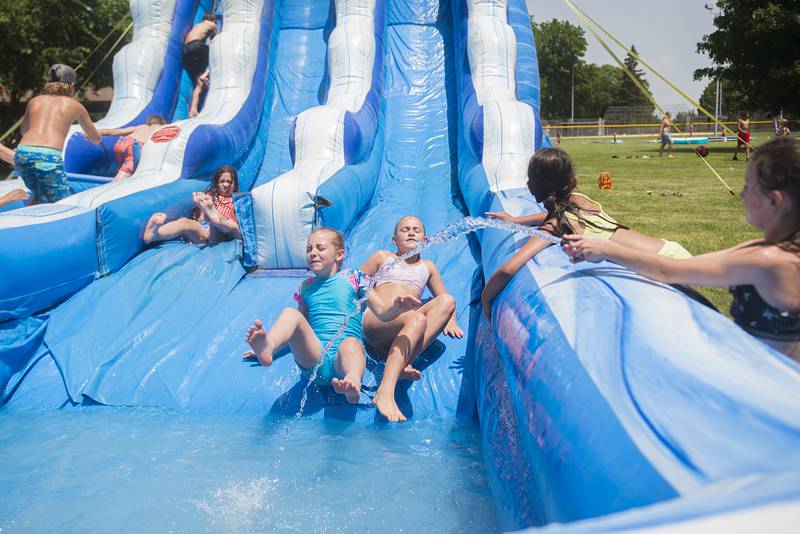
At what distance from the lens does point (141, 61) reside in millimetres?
5945

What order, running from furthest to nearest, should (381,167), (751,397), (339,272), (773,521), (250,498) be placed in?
(381,167) < (339,272) < (250,498) < (751,397) < (773,521)

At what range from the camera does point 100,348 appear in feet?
10.2

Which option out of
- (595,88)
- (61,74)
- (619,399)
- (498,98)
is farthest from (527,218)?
(595,88)

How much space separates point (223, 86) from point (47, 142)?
2052 millimetres

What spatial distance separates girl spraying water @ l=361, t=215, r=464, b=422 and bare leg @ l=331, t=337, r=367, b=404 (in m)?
0.10

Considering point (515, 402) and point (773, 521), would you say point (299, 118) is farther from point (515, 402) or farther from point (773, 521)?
point (773, 521)

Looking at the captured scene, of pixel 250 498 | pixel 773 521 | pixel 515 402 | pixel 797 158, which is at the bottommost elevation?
pixel 250 498

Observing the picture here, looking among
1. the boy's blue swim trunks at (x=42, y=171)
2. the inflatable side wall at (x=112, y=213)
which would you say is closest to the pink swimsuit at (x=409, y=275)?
the inflatable side wall at (x=112, y=213)

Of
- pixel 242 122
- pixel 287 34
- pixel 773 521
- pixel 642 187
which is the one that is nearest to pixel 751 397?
pixel 773 521

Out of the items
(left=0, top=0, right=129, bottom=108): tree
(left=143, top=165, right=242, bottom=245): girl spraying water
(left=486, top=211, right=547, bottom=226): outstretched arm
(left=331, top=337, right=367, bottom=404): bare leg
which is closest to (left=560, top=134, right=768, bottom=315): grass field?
(left=486, top=211, right=547, bottom=226): outstretched arm

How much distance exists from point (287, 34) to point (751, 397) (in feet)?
20.9

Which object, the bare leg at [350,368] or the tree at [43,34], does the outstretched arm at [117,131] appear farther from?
the tree at [43,34]

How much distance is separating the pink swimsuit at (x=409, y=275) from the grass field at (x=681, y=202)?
1.53 meters

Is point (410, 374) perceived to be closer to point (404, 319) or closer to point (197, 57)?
point (404, 319)
